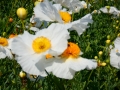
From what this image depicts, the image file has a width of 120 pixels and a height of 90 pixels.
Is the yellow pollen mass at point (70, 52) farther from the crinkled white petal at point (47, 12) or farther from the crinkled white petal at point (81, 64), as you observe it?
the crinkled white petal at point (47, 12)

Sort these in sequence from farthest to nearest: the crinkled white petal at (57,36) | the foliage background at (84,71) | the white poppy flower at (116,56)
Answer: the foliage background at (84,71) → the white poppy flower at (116,56) → the crinkled white petal at (57,36)

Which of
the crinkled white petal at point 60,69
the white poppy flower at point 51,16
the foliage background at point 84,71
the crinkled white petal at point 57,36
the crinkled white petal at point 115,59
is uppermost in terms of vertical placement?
the white poppy flower at point 51,16

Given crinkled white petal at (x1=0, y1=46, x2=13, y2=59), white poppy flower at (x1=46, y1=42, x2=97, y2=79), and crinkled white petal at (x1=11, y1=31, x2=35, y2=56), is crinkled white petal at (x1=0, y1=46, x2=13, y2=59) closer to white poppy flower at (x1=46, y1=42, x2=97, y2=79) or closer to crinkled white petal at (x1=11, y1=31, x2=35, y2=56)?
crinkled white petal at (x1=11, y1=31, x2=35, y2=56)

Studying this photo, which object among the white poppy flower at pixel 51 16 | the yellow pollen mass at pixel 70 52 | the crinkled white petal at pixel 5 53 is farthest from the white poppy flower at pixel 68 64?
the crinkled white petal at pixel 5 53

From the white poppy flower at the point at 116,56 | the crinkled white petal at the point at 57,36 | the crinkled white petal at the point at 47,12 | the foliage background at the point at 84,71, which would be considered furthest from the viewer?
the foliage background at the point at 84,71

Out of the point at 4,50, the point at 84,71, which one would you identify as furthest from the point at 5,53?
the point at 84,71

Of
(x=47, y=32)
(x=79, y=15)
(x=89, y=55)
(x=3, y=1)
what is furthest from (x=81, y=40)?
(x=47, y=32)

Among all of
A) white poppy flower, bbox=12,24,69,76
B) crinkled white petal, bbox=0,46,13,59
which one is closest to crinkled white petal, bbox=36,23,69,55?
white poppy flower, bbox=12,24,69,76
